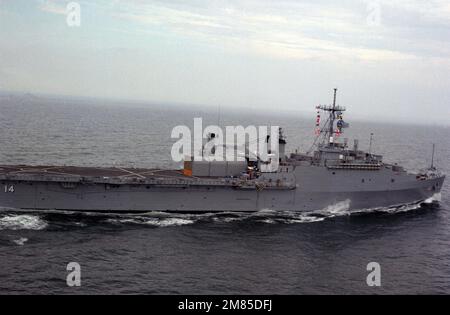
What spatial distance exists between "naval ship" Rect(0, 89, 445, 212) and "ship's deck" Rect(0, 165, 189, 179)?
7cm

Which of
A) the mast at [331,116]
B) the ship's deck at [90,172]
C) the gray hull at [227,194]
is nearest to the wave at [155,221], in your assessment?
the gray hull at [227,194]

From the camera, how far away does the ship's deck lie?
3331 centimetres

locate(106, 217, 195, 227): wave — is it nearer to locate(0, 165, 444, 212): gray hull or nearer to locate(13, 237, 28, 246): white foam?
locate(0, 165, 444, 212): gray hull

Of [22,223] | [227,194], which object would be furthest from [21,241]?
[227,194]

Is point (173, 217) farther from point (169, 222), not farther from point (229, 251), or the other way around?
point (229, 251)

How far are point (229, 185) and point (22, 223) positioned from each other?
14679 mm

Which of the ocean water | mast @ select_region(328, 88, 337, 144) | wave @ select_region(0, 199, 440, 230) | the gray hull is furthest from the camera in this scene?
mast @ select_region(328, 88, 337, 144)

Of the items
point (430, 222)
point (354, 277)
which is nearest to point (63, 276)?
point (354, 277)

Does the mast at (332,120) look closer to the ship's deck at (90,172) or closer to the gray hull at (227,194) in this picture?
the gray hull at (227,194)

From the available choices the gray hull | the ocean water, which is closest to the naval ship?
the gray hull

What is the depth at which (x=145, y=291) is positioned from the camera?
22.0 meters

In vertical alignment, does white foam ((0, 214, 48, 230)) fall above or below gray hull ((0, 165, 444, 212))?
below
